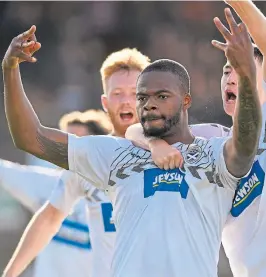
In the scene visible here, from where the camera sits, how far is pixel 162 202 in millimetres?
3896

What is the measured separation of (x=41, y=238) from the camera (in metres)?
6.09

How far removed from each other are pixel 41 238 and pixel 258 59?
2.22 meters

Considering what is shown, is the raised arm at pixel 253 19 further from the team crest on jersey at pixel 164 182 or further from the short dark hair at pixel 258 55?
the team crest on jersey at pixel 164 182

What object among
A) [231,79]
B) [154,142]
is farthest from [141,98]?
[231,79]

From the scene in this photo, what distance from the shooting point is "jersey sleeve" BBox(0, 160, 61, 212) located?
721cm

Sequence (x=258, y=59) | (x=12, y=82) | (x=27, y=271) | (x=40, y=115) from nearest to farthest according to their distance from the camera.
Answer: (x=12, y=82) → (x=258, y=59) → (x=27, y=271) → (x=40, y=115)

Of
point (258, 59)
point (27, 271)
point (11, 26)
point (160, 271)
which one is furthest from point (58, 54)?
point (160, 271)

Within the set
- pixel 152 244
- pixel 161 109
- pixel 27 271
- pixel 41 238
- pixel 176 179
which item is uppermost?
pixel 161 109

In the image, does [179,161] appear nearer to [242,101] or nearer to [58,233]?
[242,101]

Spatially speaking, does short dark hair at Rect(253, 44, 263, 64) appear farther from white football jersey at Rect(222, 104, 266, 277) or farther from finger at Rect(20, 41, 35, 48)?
finger at Rect(20, 41, 35, 48)

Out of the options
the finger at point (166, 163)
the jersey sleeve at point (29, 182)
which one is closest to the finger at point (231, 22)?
the finger at point (166, 163)

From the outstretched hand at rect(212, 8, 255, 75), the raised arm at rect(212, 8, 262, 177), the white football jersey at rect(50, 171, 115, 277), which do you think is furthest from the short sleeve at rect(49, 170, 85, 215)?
the outstretched hand at rect(212, 8, 255, 75)

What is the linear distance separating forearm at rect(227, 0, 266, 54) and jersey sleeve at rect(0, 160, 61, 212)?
10.7ft

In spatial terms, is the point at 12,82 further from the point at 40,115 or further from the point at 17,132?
the point at 40,115
